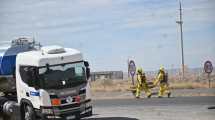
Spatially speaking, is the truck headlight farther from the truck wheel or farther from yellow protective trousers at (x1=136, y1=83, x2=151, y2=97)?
yellow protective trousers at (x1=136, y1=83, x2=151, y2=97)

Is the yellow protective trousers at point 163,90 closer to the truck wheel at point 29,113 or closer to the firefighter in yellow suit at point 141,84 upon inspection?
the firefighter in yellow suit at point 141,84

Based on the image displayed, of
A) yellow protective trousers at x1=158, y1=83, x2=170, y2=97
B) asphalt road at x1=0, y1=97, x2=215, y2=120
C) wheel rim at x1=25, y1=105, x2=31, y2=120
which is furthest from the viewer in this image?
yellow protective trousers at x1=158, y1=83, x2=170, y2=97

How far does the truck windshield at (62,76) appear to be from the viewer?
20.6m

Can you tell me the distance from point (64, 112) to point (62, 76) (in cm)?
123

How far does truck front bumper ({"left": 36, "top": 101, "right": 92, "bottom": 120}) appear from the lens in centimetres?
2053

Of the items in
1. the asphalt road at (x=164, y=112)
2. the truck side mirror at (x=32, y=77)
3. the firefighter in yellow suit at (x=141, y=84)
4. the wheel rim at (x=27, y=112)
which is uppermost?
the truck side mirror at (x=32, y=77)

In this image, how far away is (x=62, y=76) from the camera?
67.9 ft

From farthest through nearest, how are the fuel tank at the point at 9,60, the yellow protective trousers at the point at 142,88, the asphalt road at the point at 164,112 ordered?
1. the yellow protective trousers at the point at 142,88
2. the fuel tank at the point at 9,60
3. the asphalt road at the point at 164,112

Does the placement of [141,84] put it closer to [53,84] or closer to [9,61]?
[9,61]

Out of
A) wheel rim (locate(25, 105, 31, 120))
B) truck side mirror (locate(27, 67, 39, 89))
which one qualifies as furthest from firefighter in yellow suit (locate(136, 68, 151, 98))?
truck side mirror (locate(27, 67, 39, 89))

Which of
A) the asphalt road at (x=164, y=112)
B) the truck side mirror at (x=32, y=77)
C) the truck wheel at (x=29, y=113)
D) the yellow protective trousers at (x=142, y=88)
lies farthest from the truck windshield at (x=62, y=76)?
the yellow protective trousers at (x=142, y=88)

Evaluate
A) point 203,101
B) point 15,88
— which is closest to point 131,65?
point 203,101

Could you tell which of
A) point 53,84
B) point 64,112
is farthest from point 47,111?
point 53,84

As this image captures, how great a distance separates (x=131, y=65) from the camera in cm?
4188
